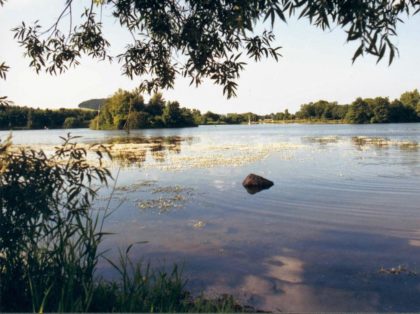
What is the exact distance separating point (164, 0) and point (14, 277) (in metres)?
5.37

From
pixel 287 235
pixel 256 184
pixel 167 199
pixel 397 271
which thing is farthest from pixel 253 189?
pixel 397 271

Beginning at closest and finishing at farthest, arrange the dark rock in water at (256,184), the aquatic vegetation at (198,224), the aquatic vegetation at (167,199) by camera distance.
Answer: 1. the aquatic vegetation at (198,224)
2. the aquatic vegetation at (167,199)
3. the dark rock in water at (256,184)

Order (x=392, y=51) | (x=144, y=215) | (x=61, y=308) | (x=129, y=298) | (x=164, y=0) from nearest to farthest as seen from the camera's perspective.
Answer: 1. (x=392, y=51)
2. (x=61, y=308)
3. (x=129, y=298)
4. (x=164, y=0)
5. (x=144, y=215)

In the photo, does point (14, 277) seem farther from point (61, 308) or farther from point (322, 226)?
point (322, 226)

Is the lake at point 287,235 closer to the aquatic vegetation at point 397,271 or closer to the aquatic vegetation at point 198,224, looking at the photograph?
the aquatic vegetation at point 397,271

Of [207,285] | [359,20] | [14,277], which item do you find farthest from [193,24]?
[207,285]

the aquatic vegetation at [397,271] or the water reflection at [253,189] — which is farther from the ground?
the water reflection at [253,189]

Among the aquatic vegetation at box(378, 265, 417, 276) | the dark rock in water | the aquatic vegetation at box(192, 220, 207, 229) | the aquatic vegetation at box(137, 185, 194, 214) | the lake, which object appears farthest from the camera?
the dark rock in water

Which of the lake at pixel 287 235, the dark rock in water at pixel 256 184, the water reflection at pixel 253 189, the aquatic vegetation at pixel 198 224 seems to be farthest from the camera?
the dark rock in water at pixel 256 184

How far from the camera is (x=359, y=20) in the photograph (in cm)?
396

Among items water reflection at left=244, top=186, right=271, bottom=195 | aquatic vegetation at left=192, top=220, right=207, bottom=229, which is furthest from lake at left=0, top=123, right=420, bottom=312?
water reflection at left=244, top=186, right=271, bottom=195

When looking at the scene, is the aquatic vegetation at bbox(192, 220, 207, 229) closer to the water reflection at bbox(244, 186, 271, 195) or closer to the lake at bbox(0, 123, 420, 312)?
the lake at bbox(0, 123, 420, 312)

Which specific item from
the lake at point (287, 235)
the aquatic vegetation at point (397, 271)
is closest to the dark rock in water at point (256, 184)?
the lake at point (287, 235)

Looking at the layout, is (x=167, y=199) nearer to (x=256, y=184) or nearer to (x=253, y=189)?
(x=253, y=189)
